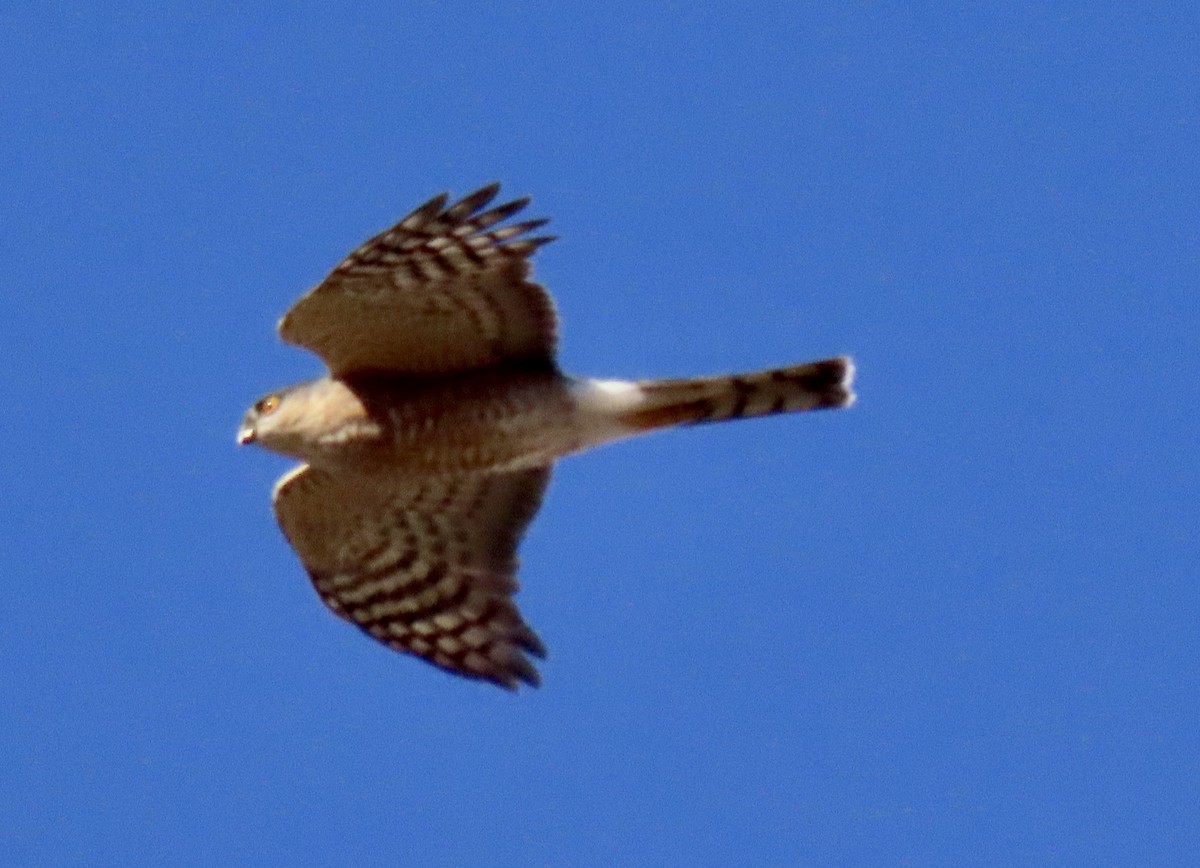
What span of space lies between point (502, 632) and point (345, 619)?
89 cm

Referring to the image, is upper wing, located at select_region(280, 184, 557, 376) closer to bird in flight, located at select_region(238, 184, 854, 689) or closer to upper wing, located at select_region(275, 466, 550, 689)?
bird in flight, located at select_region(238, 184, 854, 689)

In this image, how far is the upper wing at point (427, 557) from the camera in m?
13.5

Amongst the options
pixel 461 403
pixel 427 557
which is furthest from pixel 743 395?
pixel 427 557

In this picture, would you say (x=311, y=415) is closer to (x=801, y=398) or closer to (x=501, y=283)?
(x=501, y=283)

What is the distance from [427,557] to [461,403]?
123 centimetres

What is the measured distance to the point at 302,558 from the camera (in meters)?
13.9

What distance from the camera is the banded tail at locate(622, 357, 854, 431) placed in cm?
1274

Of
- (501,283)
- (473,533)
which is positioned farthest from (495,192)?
(473,533)

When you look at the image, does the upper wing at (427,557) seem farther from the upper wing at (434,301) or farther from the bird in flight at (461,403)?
the upper wing at (434,301)

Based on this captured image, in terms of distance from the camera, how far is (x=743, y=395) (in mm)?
12828

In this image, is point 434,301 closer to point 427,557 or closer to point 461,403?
point 461,403

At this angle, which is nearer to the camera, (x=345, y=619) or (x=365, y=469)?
(x=365, y=469)

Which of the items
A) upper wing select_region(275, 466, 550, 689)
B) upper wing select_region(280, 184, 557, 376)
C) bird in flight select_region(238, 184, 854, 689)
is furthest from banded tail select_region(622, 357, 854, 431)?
upper wing select_region(275, 466, 550, 689)

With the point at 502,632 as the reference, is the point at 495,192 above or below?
above
